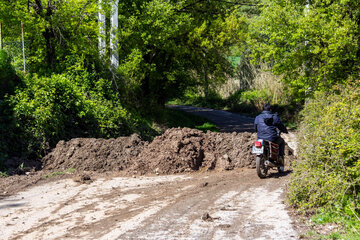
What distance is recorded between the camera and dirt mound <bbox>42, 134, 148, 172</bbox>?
1162 cm

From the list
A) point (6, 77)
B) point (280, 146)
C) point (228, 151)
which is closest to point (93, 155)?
point (228, 151)

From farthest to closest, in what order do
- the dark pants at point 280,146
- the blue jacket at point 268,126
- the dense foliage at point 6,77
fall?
the dense foliage at point 6,77 < the dark pants at point 280,146 < the blue jacket at point 268,126

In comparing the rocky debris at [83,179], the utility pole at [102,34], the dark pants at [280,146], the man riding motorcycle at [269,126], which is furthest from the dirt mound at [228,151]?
the utility pole at [102,34]

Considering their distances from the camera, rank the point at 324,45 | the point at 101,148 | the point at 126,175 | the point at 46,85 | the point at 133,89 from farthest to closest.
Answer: the point at 133,89
the point at 324,45
the point at 46,85
the point at 101,148
the point at 126,175

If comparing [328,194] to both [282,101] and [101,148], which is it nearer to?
[101,148]

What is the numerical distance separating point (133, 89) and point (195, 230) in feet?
44.3

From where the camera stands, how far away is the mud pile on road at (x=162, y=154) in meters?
11.5

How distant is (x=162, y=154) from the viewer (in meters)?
11.6

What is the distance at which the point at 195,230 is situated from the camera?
6004 mm

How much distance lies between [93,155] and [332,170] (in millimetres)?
7123

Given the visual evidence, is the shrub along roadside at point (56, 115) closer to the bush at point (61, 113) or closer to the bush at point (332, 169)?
the bush at point (61, 113)

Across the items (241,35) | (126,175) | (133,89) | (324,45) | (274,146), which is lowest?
(126,175)

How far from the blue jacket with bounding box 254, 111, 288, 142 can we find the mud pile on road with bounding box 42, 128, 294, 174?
5.42ft

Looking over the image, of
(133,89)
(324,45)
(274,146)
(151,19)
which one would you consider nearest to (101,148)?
(274,146)
